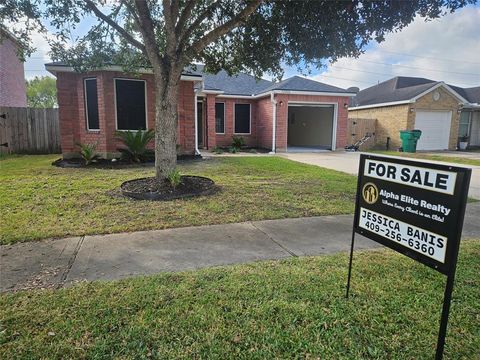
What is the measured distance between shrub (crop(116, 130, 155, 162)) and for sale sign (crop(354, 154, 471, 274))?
918cm

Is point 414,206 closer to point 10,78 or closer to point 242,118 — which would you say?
point 242,118

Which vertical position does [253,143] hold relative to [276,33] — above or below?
below

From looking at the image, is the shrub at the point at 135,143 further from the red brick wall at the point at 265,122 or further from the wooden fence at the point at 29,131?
the red brick wall at the point at 265,122

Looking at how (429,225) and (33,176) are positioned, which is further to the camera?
(33,176)

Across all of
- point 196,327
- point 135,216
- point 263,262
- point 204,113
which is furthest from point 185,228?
point 204,113

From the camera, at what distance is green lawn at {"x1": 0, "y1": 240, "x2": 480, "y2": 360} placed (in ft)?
7.34

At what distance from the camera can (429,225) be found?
2.21 m

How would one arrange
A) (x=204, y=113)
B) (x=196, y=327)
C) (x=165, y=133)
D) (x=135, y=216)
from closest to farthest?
(x=196, y=327), (x=135, y=216), (x=165, y=133), (x=204, y=113)

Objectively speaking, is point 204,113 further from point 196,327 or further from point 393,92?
point 196,327

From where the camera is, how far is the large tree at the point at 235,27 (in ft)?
21.7

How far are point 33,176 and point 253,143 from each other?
41.4 ft

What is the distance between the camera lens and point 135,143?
430 inches

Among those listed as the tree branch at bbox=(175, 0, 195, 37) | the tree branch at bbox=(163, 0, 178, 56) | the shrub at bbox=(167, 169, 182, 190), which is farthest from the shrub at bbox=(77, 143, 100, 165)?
the tree branch at bbox=(175, 0, 195, 37)

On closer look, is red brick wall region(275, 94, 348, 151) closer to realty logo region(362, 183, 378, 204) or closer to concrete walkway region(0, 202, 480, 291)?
concrete walkway region(0, 202, 480, 291)
